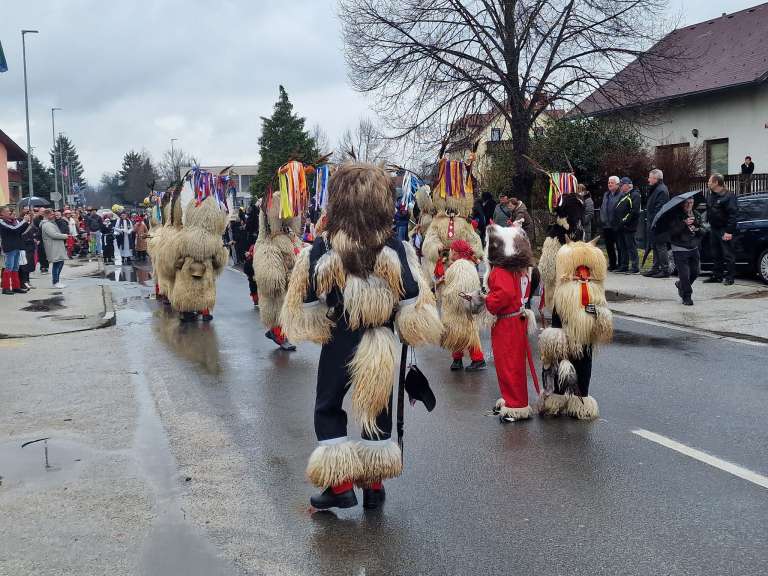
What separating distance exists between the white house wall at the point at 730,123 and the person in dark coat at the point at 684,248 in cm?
1567

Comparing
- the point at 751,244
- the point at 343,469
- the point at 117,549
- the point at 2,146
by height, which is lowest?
the point at 117,549

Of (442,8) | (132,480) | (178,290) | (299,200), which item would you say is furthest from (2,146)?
(132,480)

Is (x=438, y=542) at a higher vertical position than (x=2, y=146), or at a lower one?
lower

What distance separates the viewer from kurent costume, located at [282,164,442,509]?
4.79 m

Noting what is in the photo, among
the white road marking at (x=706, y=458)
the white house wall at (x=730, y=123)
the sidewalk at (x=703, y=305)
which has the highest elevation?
the white house wall at (x=730, y=123)

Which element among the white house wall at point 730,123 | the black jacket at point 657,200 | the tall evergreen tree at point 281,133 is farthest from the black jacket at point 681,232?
the tall evergreen tree at point 281,133

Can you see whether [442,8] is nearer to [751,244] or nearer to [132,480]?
[751,244]

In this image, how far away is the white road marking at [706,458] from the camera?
211 inches

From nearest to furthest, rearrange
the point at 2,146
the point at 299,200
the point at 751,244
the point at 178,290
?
the point at 299,200
the point at 178,290
the point at 751,244
the point at 2,146

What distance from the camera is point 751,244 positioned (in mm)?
14992

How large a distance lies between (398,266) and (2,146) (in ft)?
178

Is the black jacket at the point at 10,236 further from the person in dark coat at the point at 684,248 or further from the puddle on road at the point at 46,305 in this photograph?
the person in dark coat at the point at 684,248

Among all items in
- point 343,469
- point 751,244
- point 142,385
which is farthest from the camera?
point 751,244

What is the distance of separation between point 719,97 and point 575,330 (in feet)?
87.8
